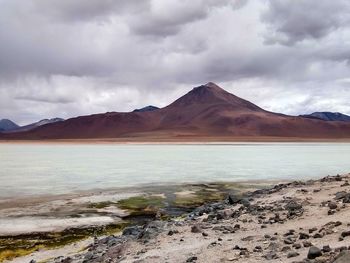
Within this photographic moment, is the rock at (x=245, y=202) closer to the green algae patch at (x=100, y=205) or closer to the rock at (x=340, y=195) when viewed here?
the rock at (x=340, y=195)

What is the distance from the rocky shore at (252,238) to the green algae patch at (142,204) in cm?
686

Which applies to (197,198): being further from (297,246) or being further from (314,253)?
(314,253)

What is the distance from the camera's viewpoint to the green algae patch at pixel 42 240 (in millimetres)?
14961

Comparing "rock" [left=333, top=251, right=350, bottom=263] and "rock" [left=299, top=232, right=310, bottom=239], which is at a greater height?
"rock" [left=333, top=251, right=350, bottom=263]

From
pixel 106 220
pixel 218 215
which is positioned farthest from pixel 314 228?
pixel 106 220

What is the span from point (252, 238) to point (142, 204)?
1417 centimetres

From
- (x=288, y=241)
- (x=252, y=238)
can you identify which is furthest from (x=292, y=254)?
(x=252, y=238)

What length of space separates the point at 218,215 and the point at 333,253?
22.9 ft

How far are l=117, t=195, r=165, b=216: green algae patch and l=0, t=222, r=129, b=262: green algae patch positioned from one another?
3.75 m

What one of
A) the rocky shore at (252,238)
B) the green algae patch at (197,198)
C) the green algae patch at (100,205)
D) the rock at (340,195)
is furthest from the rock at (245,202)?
the green algae patch at (100,205)

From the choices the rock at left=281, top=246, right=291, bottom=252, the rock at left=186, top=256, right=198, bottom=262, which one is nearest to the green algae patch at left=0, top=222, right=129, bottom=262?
the rock at left=186, top=256, right=198, bottom=262

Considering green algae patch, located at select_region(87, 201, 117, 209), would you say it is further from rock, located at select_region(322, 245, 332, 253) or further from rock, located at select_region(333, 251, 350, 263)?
rock, located at select_region(333, 251, 350, 263)

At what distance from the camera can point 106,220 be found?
19750 mm

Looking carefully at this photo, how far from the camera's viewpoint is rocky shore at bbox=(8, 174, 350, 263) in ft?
29.1
